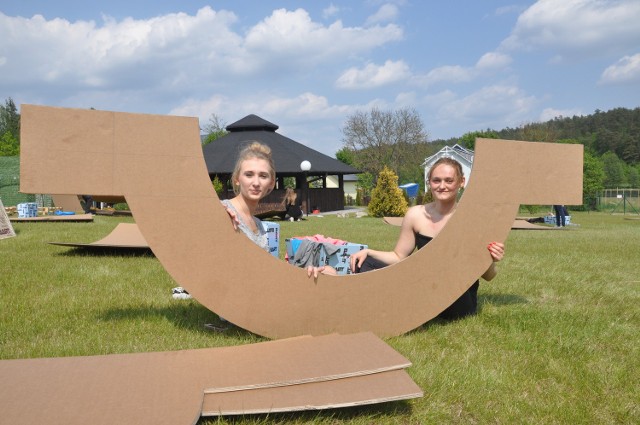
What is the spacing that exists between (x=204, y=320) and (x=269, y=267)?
979 millimetres

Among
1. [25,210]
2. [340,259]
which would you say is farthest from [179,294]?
[25,210]

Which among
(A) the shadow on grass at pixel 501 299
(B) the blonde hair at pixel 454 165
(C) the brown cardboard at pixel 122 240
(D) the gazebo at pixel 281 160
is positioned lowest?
(A) the shadow on grass at pixel 501 299

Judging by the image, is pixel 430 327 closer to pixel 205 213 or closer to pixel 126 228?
pixel 205 213

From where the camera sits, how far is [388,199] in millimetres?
21766

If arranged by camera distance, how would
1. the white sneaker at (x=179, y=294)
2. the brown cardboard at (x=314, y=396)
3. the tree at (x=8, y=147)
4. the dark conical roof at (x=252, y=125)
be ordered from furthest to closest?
the tree at (x=8, y=147) < the dark conical roof at (x=252, y=125) < the white sneaker at (x=179, y=294) < the brown cardboard at (x=314, y=396)

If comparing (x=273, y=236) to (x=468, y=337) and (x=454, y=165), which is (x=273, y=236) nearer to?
(x=454, y=165)

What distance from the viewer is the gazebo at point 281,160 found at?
77.4 ft

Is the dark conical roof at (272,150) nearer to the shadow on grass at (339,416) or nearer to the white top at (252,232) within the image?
the white top at (252,232)

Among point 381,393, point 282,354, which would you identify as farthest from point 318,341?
point 381,393

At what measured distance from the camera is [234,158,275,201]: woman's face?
10.4 ft

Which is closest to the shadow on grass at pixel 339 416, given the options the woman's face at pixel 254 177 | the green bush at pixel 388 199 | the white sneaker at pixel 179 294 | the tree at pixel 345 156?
the woman's face at pixel 254 177

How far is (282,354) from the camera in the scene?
2520 mm

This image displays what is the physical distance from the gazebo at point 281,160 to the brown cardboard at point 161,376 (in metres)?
19.7

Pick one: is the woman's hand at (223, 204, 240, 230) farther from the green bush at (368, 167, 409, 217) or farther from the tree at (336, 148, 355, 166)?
the tree at (336, 148, 355, 166)
